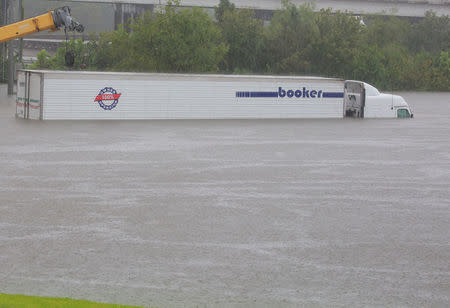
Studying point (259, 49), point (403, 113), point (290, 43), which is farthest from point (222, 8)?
point (403, 113)

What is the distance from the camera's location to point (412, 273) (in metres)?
9.93

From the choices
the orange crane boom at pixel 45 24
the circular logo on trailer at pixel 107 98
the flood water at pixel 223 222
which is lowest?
the flood water at pixel 223 222

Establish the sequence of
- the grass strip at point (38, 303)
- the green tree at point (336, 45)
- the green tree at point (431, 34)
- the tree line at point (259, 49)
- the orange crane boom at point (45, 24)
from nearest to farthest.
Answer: the grass strip at point (38, 303)
the orange crane boom at point (45, 24)
the tree line at point (259, 49)
the green tree at point (336, 45)
the green tree at point (431, 34)

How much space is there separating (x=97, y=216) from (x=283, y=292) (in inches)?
193

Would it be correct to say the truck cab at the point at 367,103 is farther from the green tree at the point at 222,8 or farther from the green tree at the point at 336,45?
the green tree at the point at 222,8

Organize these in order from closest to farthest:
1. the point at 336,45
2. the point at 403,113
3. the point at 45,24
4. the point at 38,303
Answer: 1. the point at 38,303
2. the point at 45,24
3. the point at 403,113
4. the point at 336,45

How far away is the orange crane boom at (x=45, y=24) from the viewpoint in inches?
1403

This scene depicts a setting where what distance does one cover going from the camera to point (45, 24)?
36.2 meters

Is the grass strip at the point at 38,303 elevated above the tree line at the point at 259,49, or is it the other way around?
the tree line at the point at 259,49

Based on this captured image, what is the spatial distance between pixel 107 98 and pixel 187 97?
339 centimetres

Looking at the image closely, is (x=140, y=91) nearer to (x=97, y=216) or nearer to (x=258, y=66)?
(x=97, y=216)

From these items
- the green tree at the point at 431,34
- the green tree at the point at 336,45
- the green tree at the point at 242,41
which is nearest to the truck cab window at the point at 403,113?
the green tree at the point at 242,41

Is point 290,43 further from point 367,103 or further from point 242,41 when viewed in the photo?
point 367,103

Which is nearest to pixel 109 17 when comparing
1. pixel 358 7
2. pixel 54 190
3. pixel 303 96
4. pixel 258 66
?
pixel 258 66
